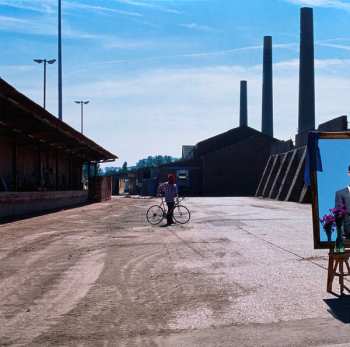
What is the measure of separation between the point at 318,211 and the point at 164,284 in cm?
260

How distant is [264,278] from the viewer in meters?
9.58

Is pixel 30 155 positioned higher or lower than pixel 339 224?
higher

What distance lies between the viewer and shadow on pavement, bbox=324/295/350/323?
6.93 meters

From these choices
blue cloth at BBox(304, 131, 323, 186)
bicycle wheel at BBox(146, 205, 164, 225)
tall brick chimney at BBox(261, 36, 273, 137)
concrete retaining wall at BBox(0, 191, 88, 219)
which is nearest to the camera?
blue cloth at BBox(304, 131, 323, 186)

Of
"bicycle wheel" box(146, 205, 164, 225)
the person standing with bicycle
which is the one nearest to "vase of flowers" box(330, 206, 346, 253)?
the person standing with bicycle

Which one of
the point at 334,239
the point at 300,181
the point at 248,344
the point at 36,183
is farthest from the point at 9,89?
the point at 300,181

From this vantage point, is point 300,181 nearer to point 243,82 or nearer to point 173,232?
point 173,232

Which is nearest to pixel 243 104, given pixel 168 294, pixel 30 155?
pixel 30 155

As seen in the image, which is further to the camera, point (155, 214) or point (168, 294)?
point (155, 214)

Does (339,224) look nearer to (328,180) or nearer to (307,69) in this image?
(328,180)

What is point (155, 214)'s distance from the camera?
72.7ft

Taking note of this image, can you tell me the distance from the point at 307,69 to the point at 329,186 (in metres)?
59.0

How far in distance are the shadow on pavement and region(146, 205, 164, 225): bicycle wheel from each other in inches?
565

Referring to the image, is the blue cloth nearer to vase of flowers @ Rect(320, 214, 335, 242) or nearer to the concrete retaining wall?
vase of flowers @ Rect(320, 214, 335, 242)
